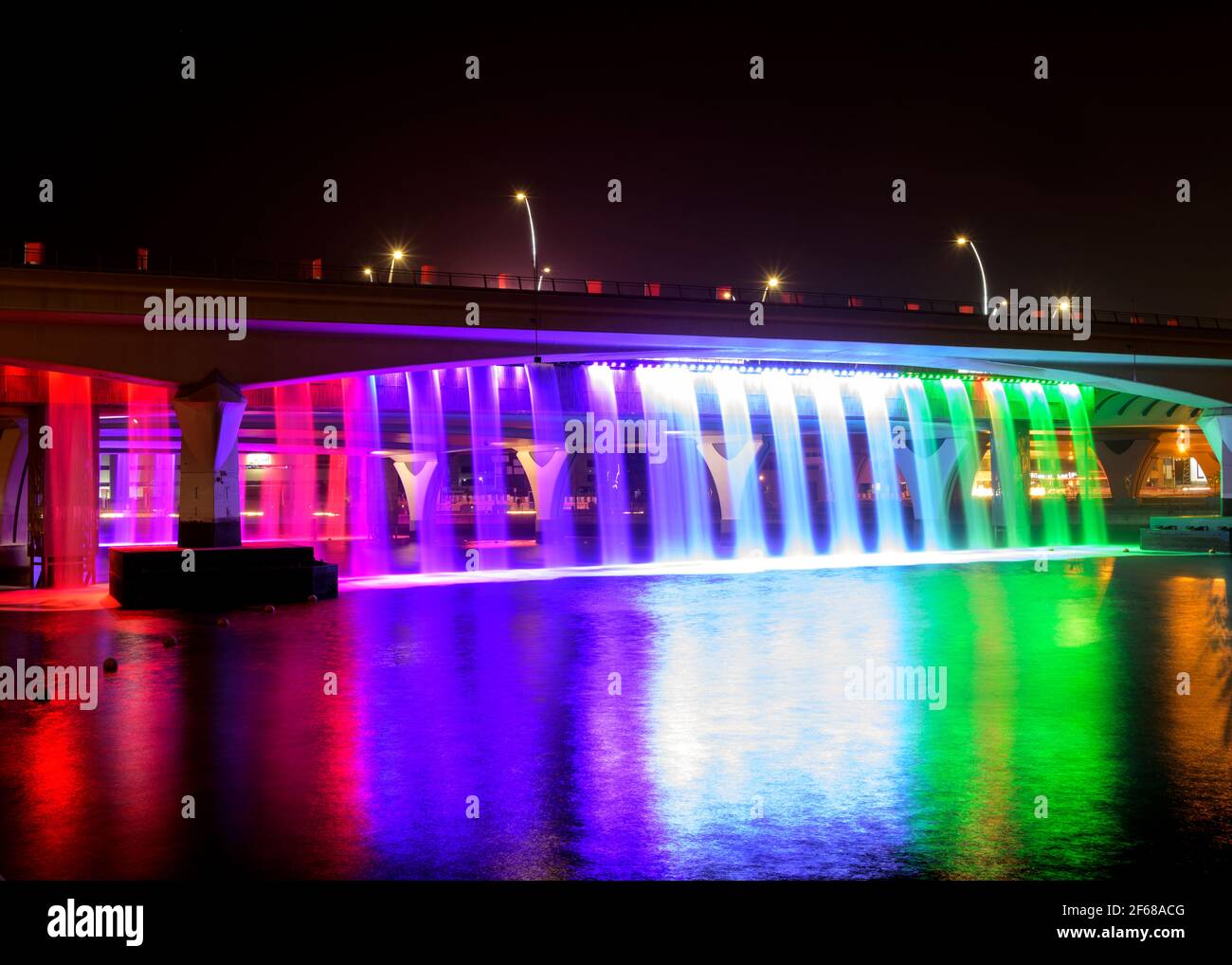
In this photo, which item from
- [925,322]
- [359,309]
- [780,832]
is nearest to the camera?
[780,832]

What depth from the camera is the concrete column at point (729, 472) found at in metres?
78.2

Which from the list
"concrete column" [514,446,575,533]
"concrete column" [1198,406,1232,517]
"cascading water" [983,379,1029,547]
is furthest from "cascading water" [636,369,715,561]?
"concrete column" [1198,406,1232,517]

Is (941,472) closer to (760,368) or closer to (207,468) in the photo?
(760,368)

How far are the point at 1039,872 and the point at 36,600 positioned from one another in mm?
26756

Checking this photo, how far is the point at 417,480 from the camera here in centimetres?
8119

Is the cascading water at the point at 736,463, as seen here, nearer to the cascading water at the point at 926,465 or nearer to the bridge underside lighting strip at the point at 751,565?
the bridge underside lighting strip at the point at 751,565

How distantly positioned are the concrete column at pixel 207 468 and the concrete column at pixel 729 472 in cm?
5018

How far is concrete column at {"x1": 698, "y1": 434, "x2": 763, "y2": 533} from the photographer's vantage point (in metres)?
78.2

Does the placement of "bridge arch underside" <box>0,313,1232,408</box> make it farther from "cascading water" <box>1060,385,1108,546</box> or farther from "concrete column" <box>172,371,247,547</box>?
"cascading water" <box>1060,385,1108,546</box>

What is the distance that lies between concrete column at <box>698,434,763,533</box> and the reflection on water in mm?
57570

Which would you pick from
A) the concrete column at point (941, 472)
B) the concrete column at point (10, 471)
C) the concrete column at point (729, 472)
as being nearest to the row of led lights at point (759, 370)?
the concrete column at point (941, 472)

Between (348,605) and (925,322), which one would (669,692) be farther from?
(925,322)
